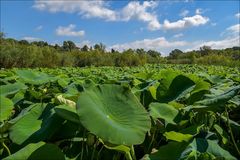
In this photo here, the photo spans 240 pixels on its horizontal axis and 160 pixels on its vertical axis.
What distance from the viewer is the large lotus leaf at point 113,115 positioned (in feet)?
2.85

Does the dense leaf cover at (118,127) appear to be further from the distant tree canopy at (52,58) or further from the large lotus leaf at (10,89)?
the distant tree canopy at (52,58)

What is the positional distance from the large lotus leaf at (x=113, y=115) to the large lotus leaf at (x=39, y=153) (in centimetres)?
11

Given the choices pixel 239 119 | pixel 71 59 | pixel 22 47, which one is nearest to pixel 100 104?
pixel 239 119

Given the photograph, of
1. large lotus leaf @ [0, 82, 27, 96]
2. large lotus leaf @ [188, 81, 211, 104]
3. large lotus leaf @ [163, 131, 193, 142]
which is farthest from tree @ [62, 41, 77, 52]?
large lotus leaf @ [163, 131, 193, 142]

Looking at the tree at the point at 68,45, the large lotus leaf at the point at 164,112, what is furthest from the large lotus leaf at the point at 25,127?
the tree at the point at 68,45

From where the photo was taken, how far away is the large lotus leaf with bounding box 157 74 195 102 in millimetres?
1460

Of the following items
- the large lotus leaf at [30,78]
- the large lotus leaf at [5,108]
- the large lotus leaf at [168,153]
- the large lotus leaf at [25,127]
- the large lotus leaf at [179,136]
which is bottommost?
the large lotus leaf at [168,153]

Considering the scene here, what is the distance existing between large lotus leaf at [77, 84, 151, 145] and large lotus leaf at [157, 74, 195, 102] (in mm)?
398

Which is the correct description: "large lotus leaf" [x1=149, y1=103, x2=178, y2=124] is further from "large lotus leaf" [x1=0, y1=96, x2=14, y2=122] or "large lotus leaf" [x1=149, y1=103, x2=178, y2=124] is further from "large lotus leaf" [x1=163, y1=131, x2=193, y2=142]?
"large lotus leaf" [x1=0, y1=96, x2=14, y2=122]

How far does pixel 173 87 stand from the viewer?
148cm

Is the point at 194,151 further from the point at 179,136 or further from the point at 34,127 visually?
the point at 34,127

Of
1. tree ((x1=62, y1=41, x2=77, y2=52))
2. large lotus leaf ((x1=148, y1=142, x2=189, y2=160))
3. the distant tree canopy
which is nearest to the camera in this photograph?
large lotus leaf ((x1=148, y1=142, x2=189, y2=160))

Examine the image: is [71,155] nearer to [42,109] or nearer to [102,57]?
[42,109]

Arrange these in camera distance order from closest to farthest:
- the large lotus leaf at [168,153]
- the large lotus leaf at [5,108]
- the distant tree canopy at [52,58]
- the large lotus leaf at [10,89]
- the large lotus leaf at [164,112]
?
the large lotus leaf at [168,153] < the large lotus leaf at [164,112] < the large lotus leaf at [5,108] < the large lotus leaf at [10,89] < the distant tree canopy at [52,58]
